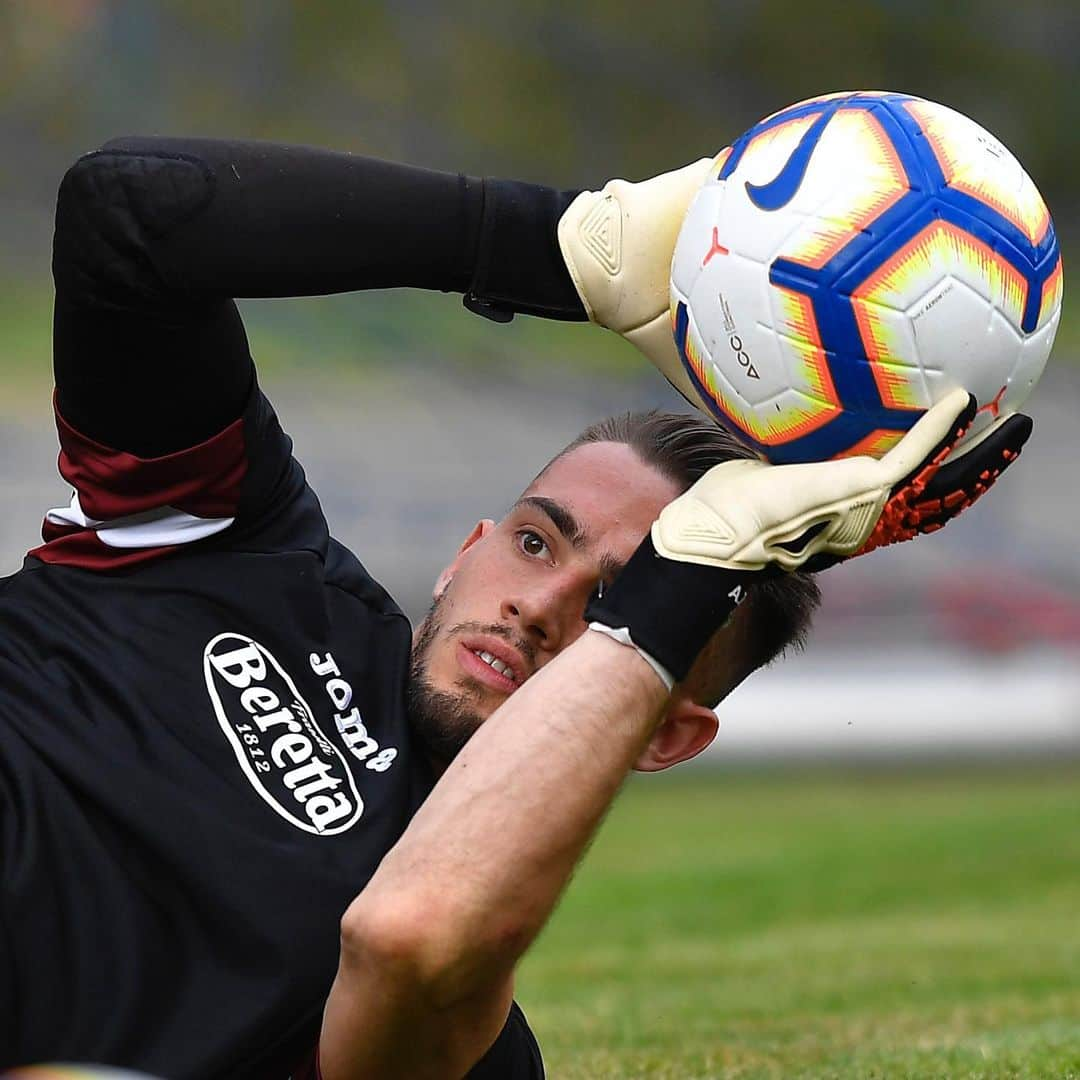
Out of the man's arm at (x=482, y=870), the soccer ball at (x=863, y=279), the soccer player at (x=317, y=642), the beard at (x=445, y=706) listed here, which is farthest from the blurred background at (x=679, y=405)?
the soccer ball at (x=863, y=279)

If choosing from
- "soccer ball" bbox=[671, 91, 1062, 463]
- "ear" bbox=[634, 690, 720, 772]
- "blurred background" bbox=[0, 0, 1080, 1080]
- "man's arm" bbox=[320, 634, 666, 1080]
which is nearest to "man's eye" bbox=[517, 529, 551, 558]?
"ear" bbox=[634, 690, 720, 772]

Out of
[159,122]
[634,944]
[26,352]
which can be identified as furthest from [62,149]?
[634,944]

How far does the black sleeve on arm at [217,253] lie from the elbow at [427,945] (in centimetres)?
104

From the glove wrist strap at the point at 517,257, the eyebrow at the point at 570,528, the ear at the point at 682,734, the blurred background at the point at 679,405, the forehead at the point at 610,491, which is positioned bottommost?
the blurred background at the point at 679,405

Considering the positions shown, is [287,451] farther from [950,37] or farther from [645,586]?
[950,37]

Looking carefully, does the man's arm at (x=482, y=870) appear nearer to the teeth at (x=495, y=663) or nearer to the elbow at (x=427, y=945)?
the elbow at (x=427, y=945)

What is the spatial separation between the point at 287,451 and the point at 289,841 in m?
0.88

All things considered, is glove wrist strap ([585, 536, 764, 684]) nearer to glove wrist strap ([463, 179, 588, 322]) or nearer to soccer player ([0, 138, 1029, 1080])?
soccer player ([0, 138, 1029, 1080])

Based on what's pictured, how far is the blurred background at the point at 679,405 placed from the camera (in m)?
6.08

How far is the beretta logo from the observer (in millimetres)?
3008

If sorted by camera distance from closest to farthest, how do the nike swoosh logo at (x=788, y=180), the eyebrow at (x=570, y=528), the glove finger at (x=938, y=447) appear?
the glove finger at (x=938, y=447) < the nike swoosh logo at (x=788, y=180) < the eyebrow at (x=570, y=528)

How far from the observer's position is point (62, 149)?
2408 cm

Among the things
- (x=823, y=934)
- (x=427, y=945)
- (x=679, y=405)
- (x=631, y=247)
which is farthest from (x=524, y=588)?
(x=679, y=405)

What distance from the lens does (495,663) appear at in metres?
3.22
